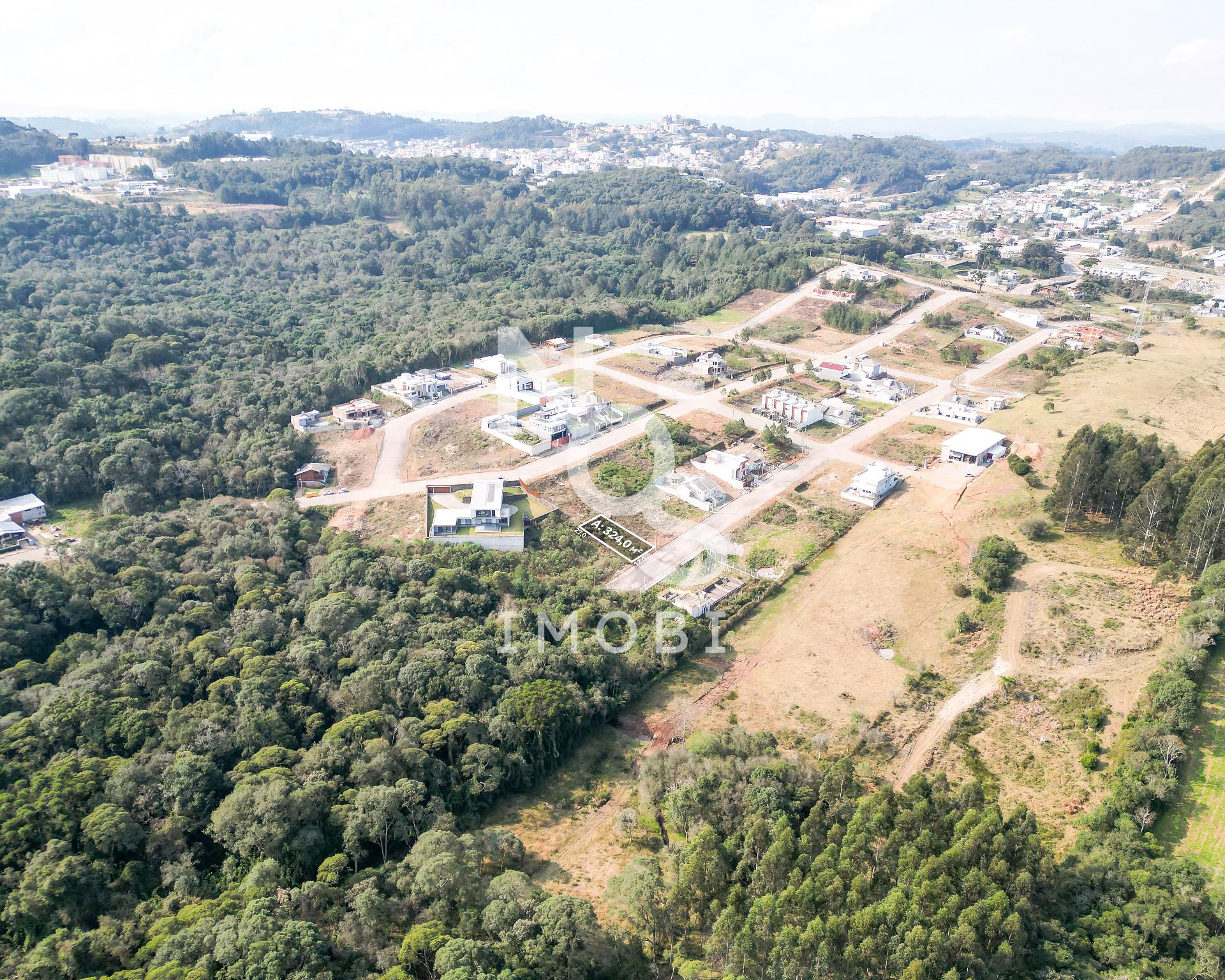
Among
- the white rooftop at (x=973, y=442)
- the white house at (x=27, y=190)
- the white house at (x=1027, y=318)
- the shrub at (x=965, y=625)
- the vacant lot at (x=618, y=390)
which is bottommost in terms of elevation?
the shrub at (x=965, y=625)

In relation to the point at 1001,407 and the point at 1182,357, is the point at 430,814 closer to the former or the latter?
the point at 1001,407

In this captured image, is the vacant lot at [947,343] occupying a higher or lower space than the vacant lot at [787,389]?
higher

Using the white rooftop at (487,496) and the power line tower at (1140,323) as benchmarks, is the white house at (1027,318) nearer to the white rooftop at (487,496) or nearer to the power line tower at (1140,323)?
the power line tower at (1140,323)

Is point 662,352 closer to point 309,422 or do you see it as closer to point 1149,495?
point 309,422

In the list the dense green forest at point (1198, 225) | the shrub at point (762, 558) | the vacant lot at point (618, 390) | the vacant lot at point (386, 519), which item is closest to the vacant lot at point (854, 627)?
the shrub at point (762, 558)

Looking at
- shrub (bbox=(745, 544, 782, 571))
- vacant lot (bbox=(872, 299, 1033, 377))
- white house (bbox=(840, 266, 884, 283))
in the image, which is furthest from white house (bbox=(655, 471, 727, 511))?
white house (bbox=(840, 266, 884, 283))

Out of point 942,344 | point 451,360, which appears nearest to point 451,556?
point 451,360

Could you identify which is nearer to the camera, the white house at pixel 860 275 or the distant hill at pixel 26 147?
the white house at pixel 860 275

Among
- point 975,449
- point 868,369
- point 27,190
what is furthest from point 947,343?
point 27,190
